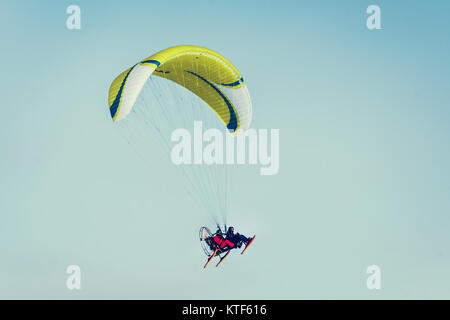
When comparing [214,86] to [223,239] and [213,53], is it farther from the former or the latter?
[223,239]

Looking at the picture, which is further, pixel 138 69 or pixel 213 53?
pixel 213 53

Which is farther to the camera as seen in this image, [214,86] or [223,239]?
[214,86]

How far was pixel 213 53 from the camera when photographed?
27.5 m

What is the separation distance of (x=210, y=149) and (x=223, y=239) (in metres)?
3.44
